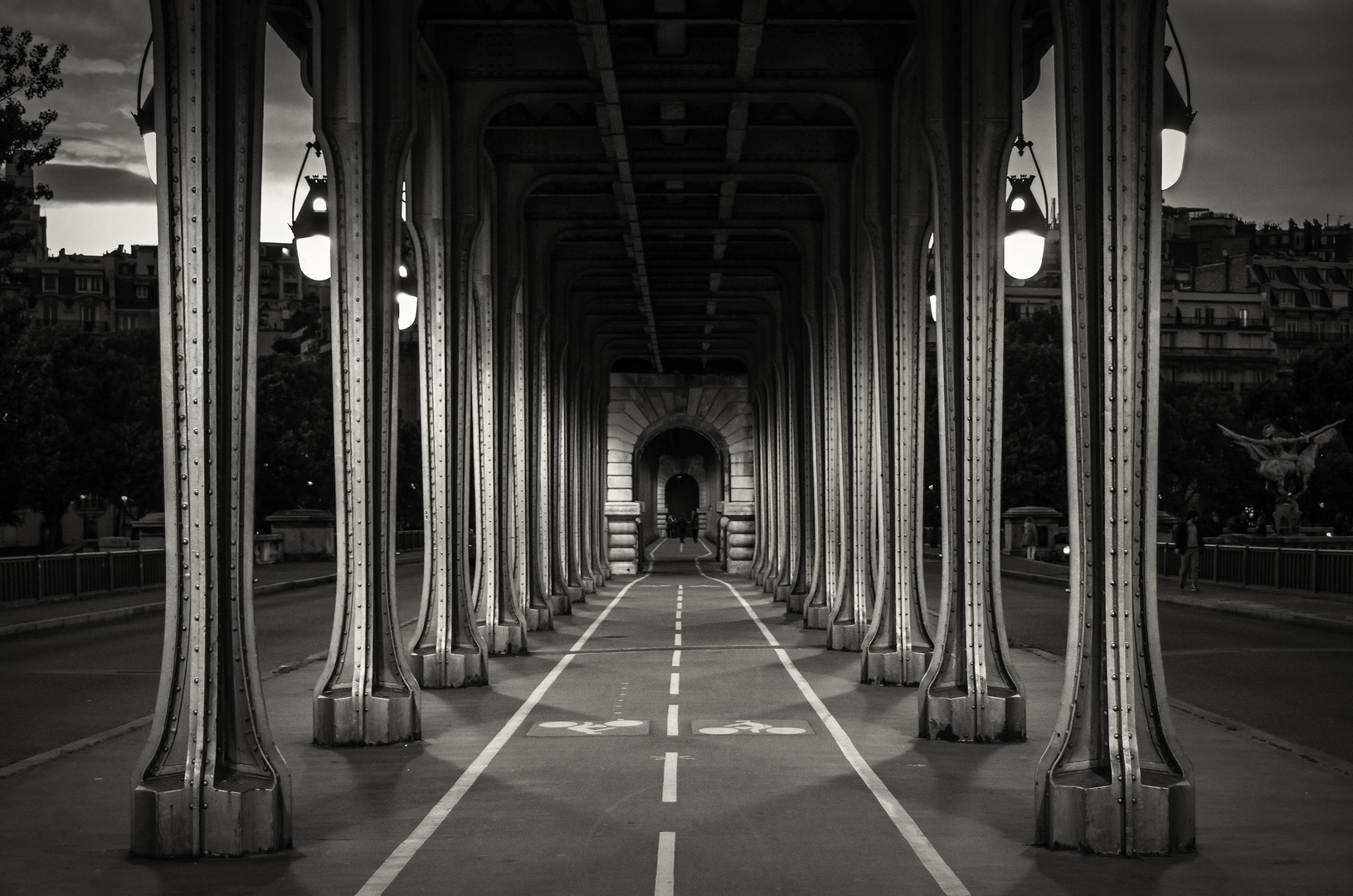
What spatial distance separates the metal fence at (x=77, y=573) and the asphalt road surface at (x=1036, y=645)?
3.19 meters

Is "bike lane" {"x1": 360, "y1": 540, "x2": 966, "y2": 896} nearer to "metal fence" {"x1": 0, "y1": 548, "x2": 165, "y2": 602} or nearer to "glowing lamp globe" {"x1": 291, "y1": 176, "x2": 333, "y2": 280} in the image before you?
"glowing lamp globe" {"x1": 291, "y1": 176, "x2": 333, "y2": 280}

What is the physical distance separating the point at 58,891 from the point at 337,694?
6358 millimetres

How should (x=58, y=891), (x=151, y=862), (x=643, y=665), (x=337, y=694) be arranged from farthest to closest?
(x=643, y=665) < (x=337, y=694) < (x=151, y=862) < (x=58, y=891)

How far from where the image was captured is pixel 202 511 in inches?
408

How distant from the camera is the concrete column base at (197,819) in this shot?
10.1 meters

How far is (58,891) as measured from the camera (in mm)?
9141

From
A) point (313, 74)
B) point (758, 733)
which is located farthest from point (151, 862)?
point (313, 74)

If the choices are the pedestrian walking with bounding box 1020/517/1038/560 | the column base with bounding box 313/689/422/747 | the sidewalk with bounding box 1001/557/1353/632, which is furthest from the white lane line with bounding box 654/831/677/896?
the pedestrian walking with bounding box 1020/517/1038/560

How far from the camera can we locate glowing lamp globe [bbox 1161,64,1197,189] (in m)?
13.1

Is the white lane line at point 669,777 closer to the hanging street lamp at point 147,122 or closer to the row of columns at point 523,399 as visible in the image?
the row of columns at point 523,399

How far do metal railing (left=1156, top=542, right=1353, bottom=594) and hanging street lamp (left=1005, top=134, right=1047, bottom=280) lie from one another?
1935 centimetres

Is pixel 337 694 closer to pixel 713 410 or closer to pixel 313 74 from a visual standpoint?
pixel 313 74

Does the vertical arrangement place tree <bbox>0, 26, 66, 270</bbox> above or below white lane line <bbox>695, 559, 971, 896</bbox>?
above

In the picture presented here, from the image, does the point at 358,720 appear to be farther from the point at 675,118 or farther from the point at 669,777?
the point at 675,118
